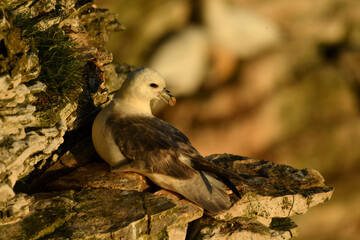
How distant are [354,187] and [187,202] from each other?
15257 mm

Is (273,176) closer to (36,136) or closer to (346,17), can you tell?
(36,136)

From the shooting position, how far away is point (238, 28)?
21.4 meters

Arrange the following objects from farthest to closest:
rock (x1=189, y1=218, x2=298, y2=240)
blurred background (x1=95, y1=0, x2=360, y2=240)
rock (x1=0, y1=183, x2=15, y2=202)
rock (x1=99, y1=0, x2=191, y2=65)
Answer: blurred background (x1=95, y1=0, x2=360, y2=240) < rock (x1=99, y1=0, x2=191, y2=65) < rock (x1=189, y1=218, x2=298, y2=240) < rock (x1=0, y1=183, x2=15, y2=202)

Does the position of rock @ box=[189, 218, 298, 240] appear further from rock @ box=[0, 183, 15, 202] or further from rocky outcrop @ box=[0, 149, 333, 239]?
rock @ box=[0, 183, 15, 202]

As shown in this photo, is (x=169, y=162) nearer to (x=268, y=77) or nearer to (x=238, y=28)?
(x=268, y=77)

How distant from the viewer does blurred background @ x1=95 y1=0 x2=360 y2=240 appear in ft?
61.1

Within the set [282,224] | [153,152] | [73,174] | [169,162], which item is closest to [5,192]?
[73,174]

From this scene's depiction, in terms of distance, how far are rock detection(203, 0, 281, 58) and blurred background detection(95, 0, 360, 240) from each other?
0.13 ft

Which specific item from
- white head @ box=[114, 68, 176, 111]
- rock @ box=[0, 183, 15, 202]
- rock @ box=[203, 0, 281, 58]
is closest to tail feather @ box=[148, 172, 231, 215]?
white head @ box=[114, 68, 176, 111]

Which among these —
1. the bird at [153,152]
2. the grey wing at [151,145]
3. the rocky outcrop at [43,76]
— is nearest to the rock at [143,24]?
the rocky outcrop at [43,76]

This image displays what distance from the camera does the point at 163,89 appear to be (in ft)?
19.6

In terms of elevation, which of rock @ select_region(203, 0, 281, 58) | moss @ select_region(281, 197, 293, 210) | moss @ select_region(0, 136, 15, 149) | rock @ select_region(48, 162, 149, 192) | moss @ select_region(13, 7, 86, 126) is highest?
rock @ select_region(203, 0, 281, 58)

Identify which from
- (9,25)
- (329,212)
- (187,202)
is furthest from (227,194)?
(329,212)

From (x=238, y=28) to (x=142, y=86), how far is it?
634 inches
